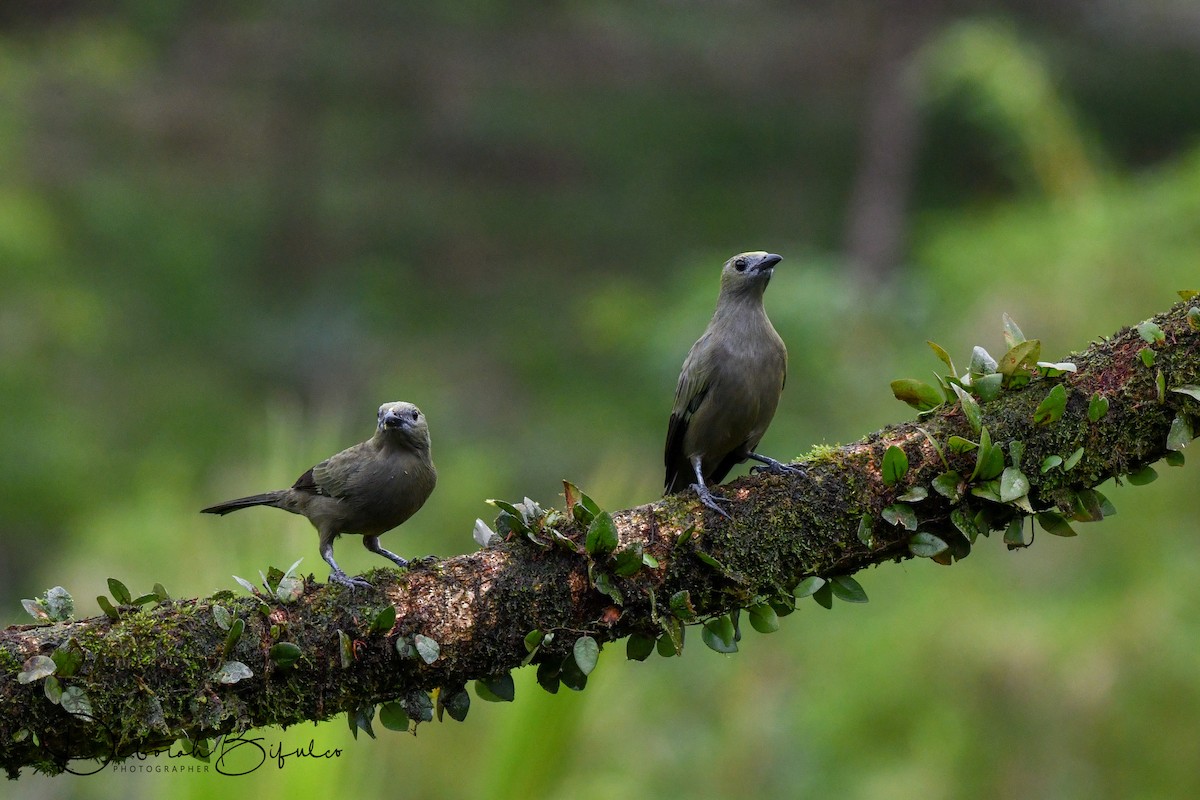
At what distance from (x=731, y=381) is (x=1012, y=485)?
1.20m

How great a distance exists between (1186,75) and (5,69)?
1139 cm

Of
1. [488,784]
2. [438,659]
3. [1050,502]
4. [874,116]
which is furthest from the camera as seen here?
[874,116]

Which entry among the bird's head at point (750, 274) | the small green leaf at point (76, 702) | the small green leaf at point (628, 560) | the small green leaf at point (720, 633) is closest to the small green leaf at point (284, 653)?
the small green leaf at point (76, 702)

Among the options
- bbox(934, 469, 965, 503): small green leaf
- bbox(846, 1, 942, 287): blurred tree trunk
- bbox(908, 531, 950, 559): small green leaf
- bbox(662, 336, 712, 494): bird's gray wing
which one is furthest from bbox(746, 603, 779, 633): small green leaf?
bbox(846, 1, 942, 287): blurred tree trunk

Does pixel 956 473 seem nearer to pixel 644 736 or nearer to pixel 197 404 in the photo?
pixel 644 736

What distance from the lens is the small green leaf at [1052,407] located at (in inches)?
125

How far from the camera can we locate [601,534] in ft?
10.1

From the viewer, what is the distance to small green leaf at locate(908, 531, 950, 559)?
320cm

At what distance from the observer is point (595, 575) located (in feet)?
10.2

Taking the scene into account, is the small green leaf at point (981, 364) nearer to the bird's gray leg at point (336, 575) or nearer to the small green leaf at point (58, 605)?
the bird's gray leg at point (336, 575)

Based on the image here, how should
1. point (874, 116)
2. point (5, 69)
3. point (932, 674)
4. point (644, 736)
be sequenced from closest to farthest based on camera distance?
point (932, 674) → point (644, 736) → point (5, 69) → point (874, 116)

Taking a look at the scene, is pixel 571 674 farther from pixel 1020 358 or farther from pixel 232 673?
pixel 1020 358

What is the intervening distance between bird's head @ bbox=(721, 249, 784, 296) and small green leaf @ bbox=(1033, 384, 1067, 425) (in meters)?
1.25

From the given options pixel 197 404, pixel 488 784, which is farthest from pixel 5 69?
pixel 488 784
